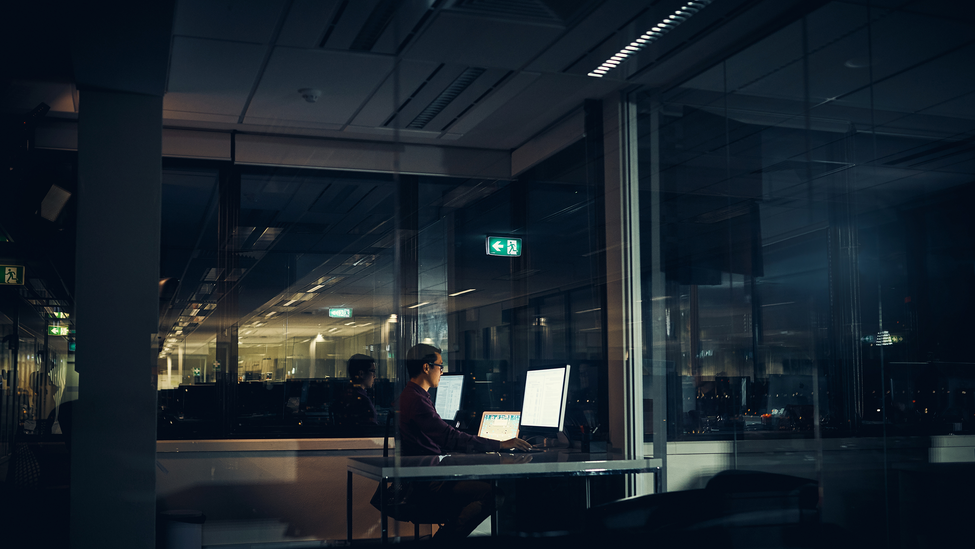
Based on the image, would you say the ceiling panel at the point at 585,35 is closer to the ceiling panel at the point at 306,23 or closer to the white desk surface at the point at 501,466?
the ceiling panel at the point at 306,23

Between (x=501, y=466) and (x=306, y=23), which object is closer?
(x=501, y=466)

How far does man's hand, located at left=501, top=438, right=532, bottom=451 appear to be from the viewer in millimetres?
4078

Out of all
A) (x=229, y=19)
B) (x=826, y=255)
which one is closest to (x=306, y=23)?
(x=229, y=19)

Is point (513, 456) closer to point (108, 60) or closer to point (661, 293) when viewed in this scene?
point (661, 293)

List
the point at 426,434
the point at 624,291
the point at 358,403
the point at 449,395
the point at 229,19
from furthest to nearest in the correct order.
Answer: the point at 358,403 → the point at 449,395 → the point at 624,291 → the point at 426,434 → the point at 229,19

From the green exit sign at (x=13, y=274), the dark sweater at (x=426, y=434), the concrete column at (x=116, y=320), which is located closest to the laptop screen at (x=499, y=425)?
the dark sweater at (x=426, y=434)

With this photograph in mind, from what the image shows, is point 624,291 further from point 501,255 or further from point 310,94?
point 310,94

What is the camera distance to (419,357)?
4.83 m

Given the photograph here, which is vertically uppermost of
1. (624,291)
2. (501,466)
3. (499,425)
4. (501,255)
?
(501,255)

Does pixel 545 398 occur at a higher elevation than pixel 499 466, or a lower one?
higher

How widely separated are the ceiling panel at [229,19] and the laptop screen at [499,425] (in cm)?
256

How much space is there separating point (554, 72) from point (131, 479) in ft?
10.8

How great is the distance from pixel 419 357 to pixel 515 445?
1025 mm

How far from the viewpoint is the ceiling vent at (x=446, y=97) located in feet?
15.3
